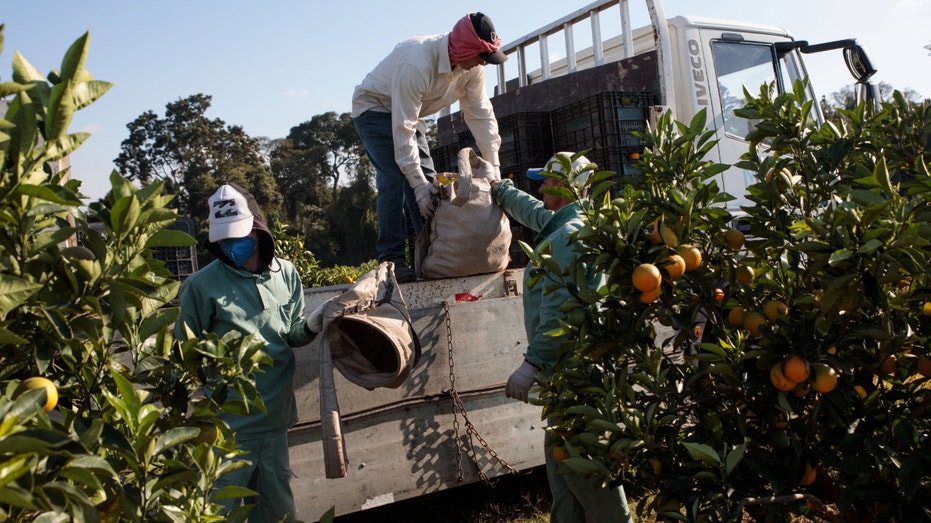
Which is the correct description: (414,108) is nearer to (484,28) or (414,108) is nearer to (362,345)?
(484,28)

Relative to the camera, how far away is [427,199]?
13.7 feet

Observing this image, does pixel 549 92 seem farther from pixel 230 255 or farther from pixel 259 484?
pixel 259 484

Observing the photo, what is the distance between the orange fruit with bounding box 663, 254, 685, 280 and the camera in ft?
6.81

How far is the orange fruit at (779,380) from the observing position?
1.88m

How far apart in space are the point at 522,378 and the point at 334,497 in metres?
1.08

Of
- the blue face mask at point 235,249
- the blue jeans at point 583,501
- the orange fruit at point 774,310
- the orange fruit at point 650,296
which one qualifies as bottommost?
the blue jeans at point 583,501

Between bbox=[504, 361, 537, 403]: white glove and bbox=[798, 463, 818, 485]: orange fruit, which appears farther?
bbox=[504, 361, 537, 403]: white glove

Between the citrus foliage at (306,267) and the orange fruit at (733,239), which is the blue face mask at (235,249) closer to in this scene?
the orange fruit at (733,239)

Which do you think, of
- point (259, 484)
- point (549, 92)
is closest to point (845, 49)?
point (549, 92)

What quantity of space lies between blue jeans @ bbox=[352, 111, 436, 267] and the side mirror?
13.3 ft

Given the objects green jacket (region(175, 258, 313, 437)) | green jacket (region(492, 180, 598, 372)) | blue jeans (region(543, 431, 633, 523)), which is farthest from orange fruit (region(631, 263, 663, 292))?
green jacket (region(175, 258, 313, 437))

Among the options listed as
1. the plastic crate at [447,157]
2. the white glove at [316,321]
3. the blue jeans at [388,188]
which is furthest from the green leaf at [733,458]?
the plastic crate at [447,157]

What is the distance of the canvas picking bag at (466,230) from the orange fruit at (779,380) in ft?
7.57

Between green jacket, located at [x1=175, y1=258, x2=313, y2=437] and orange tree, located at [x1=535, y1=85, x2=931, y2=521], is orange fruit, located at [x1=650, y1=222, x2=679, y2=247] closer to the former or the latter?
orange tree, located at [x1=535, y1=85, x2=931, y2=521]
